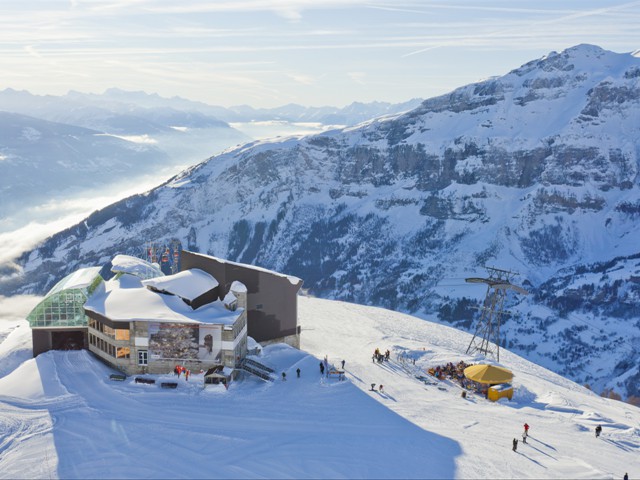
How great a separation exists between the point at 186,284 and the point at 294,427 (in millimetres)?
23433

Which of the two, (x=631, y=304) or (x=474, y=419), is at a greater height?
(x=474, y=419)

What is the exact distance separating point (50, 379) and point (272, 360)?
22.7m

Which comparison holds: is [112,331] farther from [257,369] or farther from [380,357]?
[380,357]

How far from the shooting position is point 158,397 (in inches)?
2084

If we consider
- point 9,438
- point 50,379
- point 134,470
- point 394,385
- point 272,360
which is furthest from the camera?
point 272,360

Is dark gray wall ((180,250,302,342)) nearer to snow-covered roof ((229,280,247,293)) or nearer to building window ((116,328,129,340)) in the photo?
snow-covered roof ((229,280,247,293))

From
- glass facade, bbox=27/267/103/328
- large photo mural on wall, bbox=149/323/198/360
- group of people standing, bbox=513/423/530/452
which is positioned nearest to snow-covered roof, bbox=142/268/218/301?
large photo mural on wall, bbox=149/323/198/360

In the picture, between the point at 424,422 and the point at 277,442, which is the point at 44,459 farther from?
the point at 424,422

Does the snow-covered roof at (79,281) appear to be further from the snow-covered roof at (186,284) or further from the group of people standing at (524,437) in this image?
the group of people standing at (524,437)

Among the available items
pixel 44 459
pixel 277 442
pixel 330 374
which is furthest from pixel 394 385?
pixel 44 459

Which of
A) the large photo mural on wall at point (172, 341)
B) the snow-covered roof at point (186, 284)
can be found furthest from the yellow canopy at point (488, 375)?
the snow-covered roof at point (186, 284)

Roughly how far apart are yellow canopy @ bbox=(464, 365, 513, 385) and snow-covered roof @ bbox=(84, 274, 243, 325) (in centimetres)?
2562

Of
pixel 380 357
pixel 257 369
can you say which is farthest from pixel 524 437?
pixel 257 369

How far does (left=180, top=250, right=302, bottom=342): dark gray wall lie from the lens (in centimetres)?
7000
